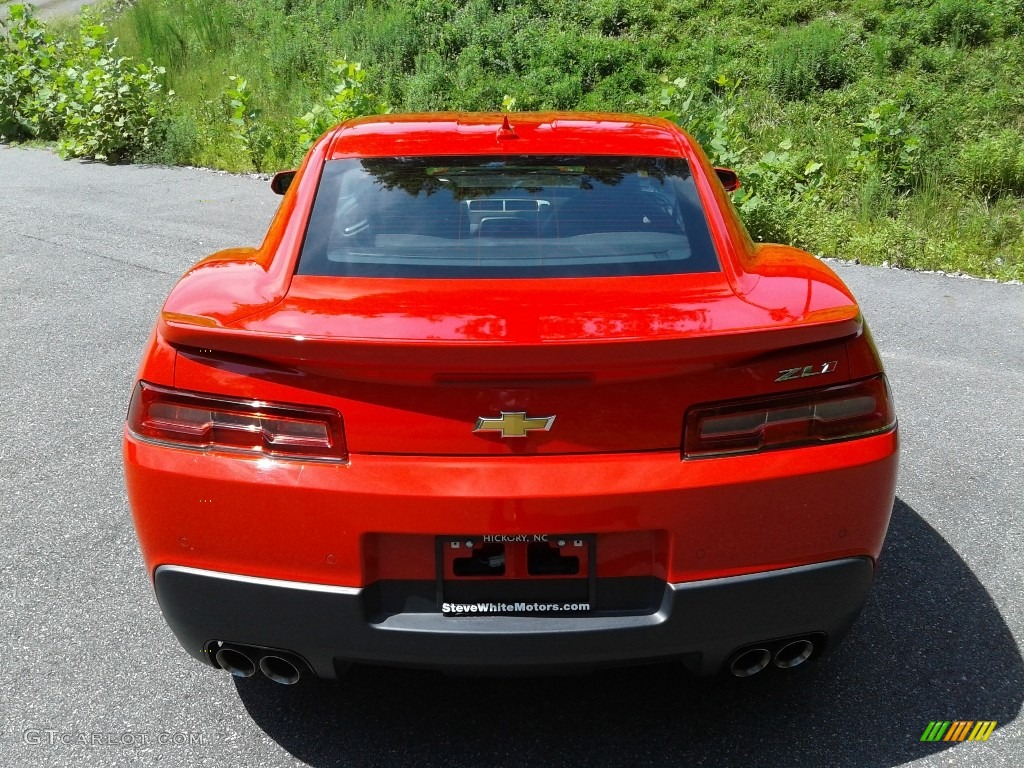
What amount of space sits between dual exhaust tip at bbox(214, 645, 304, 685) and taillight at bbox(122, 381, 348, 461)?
1.73ft

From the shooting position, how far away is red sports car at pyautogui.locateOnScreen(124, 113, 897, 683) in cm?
217

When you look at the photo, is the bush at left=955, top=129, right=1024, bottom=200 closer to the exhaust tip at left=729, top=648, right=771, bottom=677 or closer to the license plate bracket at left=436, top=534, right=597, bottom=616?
the exhaust tip at left=729, top=648, right=771, bottom=677

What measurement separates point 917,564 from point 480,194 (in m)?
2.01

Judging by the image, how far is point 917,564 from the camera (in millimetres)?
3535

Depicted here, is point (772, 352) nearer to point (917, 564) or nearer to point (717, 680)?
point (717, 680)

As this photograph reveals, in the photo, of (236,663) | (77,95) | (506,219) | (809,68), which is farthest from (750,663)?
(77,95)

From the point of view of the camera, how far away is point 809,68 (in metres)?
12.5

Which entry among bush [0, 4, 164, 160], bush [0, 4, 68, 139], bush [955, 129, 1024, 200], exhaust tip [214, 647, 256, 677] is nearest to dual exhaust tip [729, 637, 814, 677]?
exhaust tip [214, 647, 256, 677]

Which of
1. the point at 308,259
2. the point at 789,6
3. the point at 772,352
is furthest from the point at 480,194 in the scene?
the point at 789,6

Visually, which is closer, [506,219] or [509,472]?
[509,472]

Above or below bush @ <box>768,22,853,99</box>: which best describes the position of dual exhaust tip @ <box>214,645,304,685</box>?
above

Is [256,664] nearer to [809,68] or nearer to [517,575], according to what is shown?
[517,575]

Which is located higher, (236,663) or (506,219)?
(506,219)

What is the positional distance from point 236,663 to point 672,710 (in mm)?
1175
